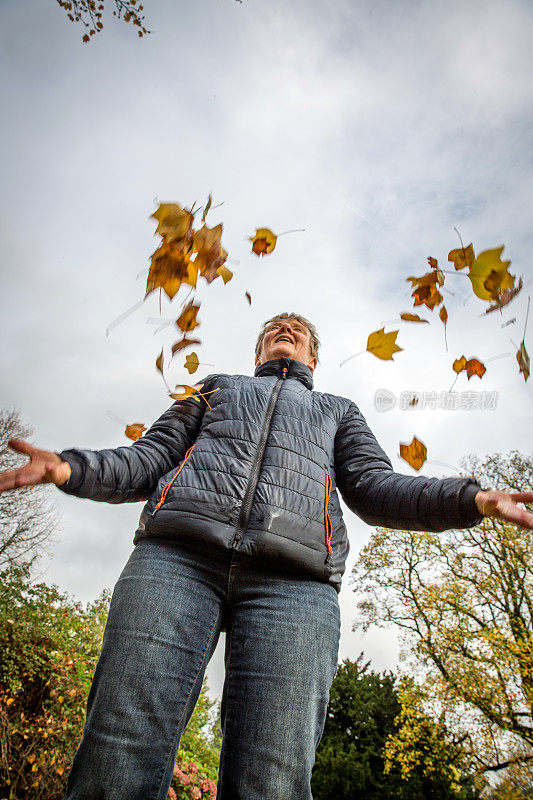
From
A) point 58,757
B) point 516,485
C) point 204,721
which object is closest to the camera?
point 58,757

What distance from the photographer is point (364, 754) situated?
43.7 ft

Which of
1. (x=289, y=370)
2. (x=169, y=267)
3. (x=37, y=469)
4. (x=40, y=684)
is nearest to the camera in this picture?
(x=37, y=469)

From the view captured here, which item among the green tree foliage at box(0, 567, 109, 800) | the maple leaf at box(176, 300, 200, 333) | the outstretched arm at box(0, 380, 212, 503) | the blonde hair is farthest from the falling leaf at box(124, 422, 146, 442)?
the green tree foliage at box(0, 567, 109, 800)

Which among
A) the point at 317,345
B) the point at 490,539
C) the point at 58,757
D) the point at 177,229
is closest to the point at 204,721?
the point at 58,757

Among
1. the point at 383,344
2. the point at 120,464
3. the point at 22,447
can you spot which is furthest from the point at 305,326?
the point at 22,447

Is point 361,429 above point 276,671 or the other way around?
above

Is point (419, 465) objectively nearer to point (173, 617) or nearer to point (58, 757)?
point (173, 617)

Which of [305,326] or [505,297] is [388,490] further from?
[305,326]

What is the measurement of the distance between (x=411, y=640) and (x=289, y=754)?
42.9 feet

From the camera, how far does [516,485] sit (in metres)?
12.1

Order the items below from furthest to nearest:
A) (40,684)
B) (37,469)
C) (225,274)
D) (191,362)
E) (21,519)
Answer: (21,519), (40,684), (191,362), (225,274), (37,469)

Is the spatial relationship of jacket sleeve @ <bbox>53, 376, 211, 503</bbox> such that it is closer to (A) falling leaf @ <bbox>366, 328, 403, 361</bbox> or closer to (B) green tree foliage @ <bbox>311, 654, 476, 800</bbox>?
(A) falling leaf @ <bbox>366, 328, 403, 361</bbox>

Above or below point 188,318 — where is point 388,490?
below

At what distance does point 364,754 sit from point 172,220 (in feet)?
53.4
